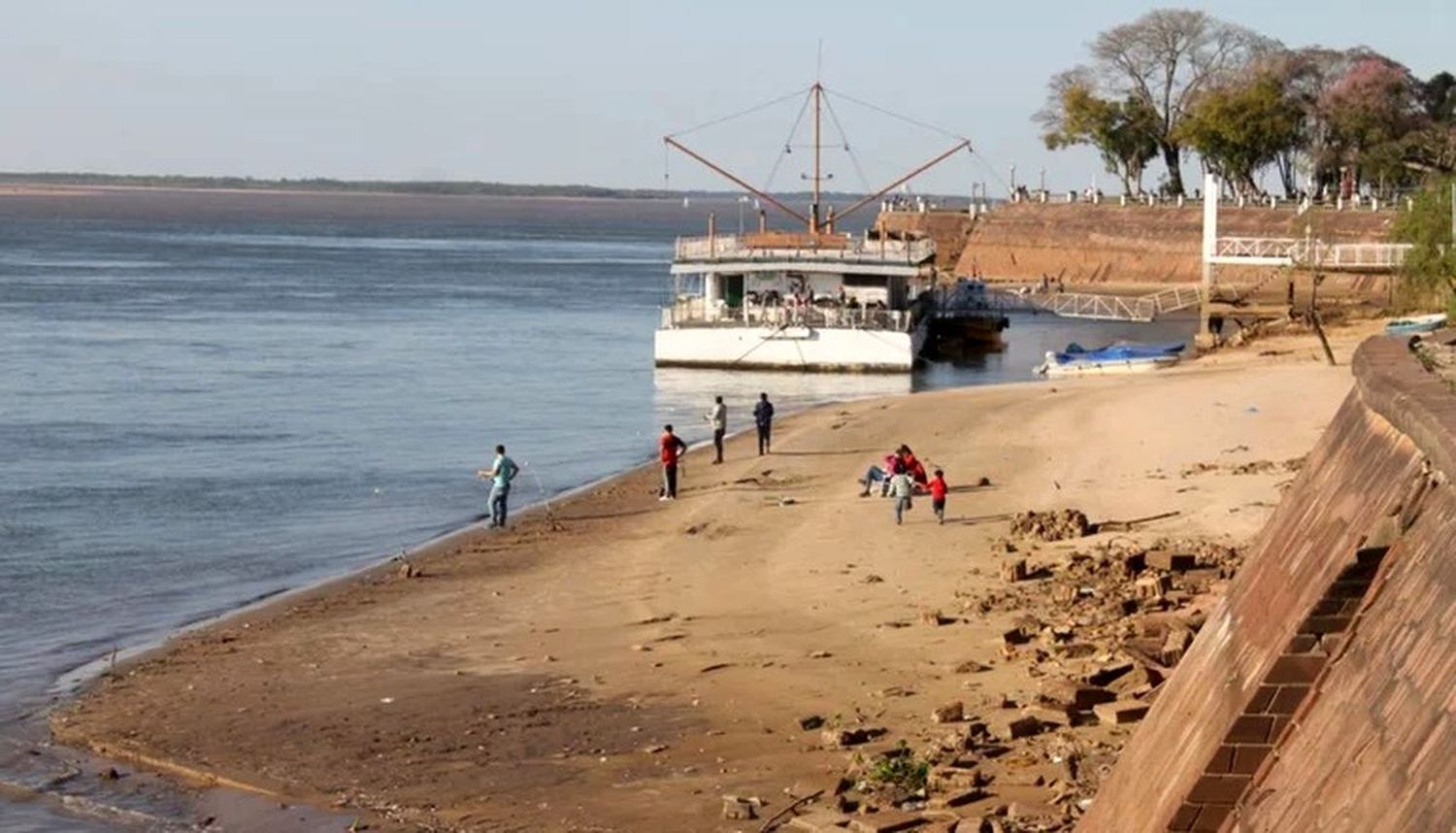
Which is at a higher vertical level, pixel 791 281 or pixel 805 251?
pixel 805 251

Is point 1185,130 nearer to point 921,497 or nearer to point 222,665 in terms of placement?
point 921,497

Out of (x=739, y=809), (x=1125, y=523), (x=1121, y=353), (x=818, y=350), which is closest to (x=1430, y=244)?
(x=1121, y=353)

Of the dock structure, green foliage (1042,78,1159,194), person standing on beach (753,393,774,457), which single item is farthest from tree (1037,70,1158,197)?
person standing on beach (753,393,774,457)

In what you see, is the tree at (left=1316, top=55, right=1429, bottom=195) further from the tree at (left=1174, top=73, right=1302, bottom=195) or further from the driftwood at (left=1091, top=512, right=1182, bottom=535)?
the driftwood at (left=1091, top=512, right=1182, bottom=535)

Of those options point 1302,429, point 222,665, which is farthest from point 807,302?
point 222,665

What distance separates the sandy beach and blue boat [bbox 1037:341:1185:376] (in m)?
18.7

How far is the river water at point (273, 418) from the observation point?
2648cm

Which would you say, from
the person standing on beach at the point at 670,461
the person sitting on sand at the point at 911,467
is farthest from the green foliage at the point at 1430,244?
the person sitting on sand at the point at 911,467

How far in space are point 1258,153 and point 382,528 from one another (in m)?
79.3

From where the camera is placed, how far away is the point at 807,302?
5719 centimetres

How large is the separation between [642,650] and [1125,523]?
275 inches

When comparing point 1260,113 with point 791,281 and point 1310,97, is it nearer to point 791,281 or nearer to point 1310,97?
point 1310,97

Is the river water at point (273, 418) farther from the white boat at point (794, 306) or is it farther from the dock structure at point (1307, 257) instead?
the dock structure at point (1307, 257)

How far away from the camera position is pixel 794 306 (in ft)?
184
